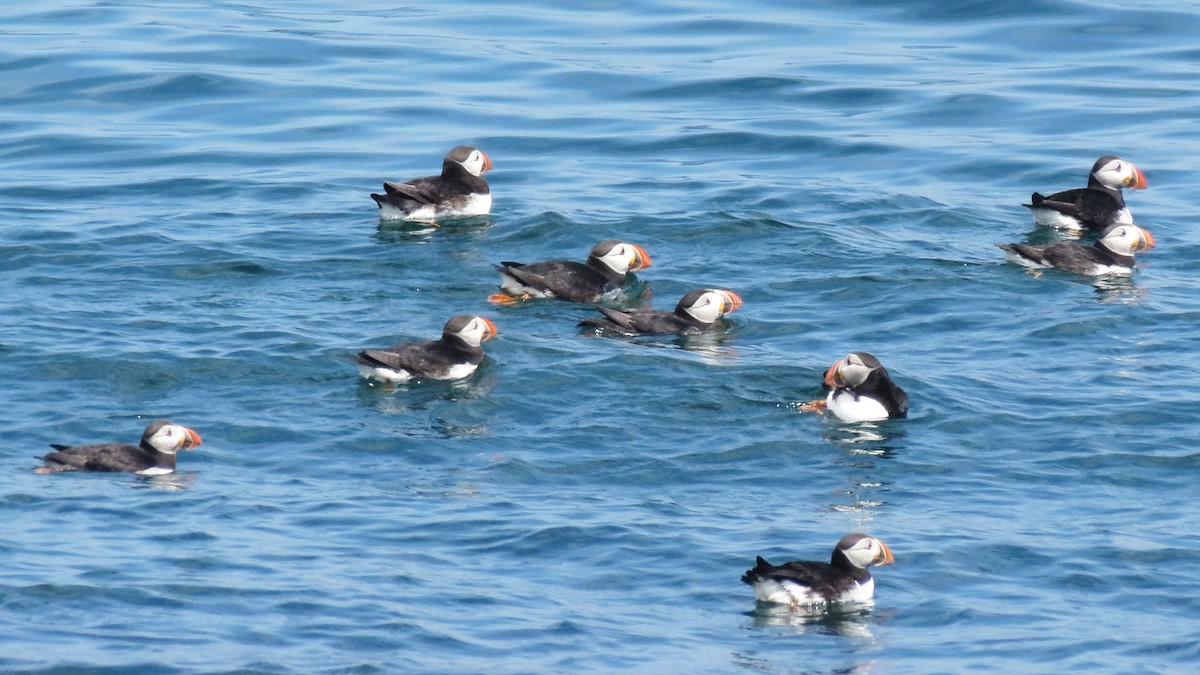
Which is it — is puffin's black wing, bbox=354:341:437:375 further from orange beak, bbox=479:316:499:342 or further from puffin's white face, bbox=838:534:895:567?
puffin's white face, bbox=838:534:895:567

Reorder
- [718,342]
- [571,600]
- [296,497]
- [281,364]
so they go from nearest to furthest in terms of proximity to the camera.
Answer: [571,600] < [296,497] < [281,364] < [718,342]

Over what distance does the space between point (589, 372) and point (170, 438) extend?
355 centimetres

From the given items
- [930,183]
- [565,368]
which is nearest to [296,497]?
[565,368]

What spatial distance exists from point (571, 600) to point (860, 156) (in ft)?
43.2

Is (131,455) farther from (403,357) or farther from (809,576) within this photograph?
(809,576)

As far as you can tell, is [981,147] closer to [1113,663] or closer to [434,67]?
[434,67]

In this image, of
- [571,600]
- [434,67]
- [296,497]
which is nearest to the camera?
[571,600]

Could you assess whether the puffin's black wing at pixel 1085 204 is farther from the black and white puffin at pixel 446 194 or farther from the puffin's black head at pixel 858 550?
the puffin's black head at pixel 858 550

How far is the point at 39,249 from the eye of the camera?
17.3 metres

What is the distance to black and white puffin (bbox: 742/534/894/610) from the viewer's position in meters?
10.4

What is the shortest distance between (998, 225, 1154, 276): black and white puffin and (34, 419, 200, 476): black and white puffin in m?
8.67

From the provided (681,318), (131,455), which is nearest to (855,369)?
(681,318)

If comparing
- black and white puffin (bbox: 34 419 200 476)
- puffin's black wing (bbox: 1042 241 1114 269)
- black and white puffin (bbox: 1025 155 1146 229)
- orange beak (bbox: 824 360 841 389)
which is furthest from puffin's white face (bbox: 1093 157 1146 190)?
black and white puffin (bbox: 34 419 200 476)

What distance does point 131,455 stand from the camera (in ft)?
40.4
